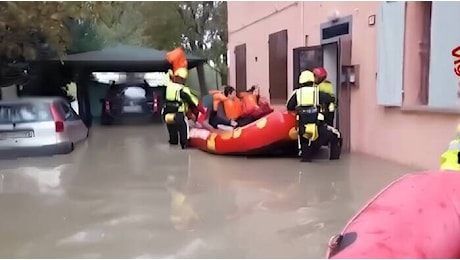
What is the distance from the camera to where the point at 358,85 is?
10094 mm

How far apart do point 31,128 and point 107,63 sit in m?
10.9

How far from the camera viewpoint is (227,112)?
1162 cm

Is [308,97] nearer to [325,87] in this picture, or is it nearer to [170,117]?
[325,87]

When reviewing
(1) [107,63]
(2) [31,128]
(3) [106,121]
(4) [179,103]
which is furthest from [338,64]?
(1) [107,63]

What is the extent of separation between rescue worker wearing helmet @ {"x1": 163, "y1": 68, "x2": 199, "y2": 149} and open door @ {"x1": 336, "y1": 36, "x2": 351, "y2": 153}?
3.04 m

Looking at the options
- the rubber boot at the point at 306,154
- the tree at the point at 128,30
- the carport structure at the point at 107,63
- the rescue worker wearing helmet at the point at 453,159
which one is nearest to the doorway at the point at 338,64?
the rubber boot at the point at 306,154

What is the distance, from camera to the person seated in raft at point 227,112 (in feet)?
37.6

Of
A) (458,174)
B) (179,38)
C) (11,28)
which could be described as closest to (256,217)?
(458,174)

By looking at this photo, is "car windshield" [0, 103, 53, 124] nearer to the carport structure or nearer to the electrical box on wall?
the electrical box on wall

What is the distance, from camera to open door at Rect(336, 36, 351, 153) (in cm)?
1022

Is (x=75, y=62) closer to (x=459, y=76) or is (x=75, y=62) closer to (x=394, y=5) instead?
(x=394, y=5)

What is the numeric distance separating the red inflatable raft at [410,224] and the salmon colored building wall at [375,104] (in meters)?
4.44

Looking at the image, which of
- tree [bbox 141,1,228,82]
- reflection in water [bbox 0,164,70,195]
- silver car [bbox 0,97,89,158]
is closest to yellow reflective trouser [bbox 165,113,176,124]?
silver car [bbox 0,97,89,158]

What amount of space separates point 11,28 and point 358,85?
262 inches
